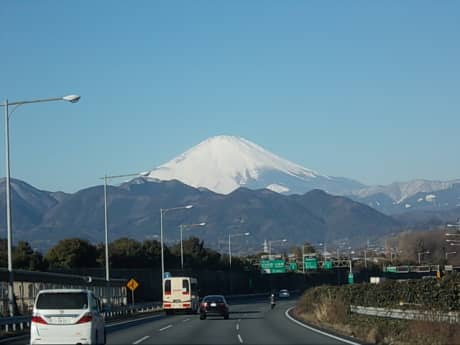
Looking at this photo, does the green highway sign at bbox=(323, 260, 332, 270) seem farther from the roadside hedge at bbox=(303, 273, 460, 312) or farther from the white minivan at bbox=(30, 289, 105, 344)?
the white minivan at bbox=(30, 289, 105, 344)

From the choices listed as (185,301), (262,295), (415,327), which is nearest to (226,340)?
(415,327)

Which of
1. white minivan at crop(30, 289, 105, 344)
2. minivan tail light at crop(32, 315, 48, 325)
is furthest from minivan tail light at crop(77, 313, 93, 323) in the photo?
minivan tail light at crop(32, 315, 48, 325)

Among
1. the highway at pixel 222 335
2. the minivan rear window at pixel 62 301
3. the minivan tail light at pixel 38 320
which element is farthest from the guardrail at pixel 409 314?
the minivan tail light at pixel 38 320

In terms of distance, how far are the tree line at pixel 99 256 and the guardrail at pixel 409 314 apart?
42.0 meters

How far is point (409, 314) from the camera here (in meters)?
30.9

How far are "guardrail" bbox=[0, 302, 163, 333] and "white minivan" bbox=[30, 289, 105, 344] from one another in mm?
3390

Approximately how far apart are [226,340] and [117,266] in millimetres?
71602

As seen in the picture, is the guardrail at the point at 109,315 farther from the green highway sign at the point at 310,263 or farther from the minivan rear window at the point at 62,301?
the green highway sign at the point at 310,263

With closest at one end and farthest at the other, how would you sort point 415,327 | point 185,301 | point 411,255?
point 415,327
point 185,301
point 411,255

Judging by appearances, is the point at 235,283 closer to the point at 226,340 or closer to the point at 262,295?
the point at 262,295

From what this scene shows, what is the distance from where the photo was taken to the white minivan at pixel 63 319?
24.4m

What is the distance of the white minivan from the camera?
24391 millimetres

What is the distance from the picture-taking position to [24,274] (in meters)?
46.4

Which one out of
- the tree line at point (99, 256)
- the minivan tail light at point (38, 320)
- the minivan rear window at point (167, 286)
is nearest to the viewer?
the minivan tail light at point (38, 320)
